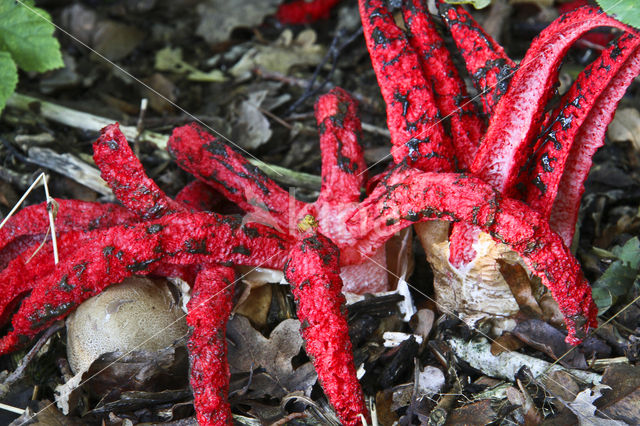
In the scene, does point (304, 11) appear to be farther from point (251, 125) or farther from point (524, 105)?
point (524, 105)

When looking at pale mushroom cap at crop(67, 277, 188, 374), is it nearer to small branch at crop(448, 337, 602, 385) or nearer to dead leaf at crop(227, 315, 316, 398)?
dead leaf at crop(227, 315, 316, 398)

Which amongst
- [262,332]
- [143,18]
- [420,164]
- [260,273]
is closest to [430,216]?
[420,164]

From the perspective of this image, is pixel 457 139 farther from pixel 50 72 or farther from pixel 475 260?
pixel 50 72

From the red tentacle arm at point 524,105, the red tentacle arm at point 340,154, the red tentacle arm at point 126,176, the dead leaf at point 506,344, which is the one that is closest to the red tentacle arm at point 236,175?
the red tentacle arm at point 340,154

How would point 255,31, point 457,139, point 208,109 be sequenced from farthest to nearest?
point 255,31
point 208,109
point 457,139

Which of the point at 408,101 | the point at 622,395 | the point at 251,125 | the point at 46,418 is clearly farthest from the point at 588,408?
the point at 251,125

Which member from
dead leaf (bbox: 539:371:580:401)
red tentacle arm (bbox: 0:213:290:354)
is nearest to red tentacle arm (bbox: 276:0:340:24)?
red tentacle arm (bbox: 0:213:290:354)
